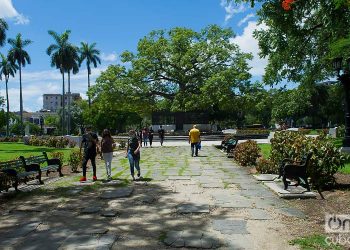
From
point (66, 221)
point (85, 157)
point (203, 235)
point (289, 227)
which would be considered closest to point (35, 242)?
point (66, 221)

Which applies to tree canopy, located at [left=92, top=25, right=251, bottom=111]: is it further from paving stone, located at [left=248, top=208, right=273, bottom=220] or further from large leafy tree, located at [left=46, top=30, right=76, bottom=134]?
paving stone, located at [left=248, top=208, right=273, bottom=220]

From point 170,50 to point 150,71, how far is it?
295 centimetres

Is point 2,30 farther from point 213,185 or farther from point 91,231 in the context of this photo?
point 91,231

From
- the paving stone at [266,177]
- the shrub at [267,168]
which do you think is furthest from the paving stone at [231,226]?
the shrub at [267,168]

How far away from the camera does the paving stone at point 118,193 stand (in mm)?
9039

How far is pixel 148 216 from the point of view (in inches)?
281

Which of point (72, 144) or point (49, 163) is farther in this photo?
point (72, 144)

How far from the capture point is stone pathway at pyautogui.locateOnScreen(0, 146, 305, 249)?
5609 mm

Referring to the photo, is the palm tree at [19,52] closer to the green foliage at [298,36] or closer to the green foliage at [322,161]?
the green foliage at [298,36]

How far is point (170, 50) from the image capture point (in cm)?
4219

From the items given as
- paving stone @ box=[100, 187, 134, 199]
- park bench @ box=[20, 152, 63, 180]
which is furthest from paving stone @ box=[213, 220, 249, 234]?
park bench @ box=[20, 152, 63, 180]

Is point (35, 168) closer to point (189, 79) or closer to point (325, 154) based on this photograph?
point (325, 154)

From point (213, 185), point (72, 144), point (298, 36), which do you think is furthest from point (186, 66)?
point (213, 185)

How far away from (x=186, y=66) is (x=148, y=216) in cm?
3525
